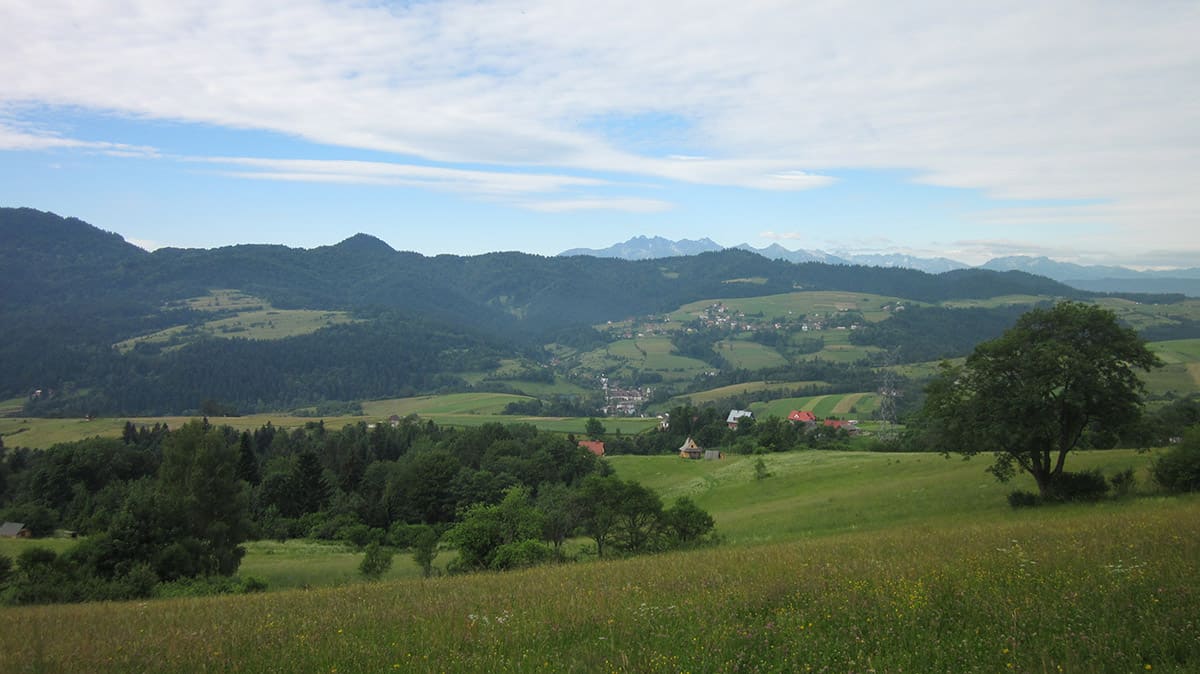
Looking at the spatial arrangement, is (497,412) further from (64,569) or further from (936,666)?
(936,666)

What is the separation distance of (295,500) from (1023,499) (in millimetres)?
65681

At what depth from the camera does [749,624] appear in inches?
315

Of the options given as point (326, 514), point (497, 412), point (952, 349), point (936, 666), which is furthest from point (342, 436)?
point (952, 349)

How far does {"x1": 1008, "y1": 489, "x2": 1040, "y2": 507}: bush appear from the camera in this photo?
2405 cm

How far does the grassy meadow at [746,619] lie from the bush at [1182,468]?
36.3 feet

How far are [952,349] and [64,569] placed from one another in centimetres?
21444

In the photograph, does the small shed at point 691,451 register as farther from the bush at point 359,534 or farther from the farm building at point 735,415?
the bush at point 359,534

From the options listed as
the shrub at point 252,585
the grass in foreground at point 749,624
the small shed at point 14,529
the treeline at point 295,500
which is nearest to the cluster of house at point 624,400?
the treeline at point 295,500

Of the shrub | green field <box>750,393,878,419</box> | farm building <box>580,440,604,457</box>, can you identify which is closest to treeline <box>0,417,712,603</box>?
the shrub

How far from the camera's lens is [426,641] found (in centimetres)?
806

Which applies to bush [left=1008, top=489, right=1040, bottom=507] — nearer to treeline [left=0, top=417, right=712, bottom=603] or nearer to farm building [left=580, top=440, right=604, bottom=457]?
treeline [left=0, top=417, right=712, bottom=603]

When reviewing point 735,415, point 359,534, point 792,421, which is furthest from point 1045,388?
point 735,415

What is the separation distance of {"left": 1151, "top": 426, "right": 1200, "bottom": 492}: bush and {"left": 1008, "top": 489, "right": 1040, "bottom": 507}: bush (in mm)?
4078

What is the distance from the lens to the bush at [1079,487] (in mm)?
23531
